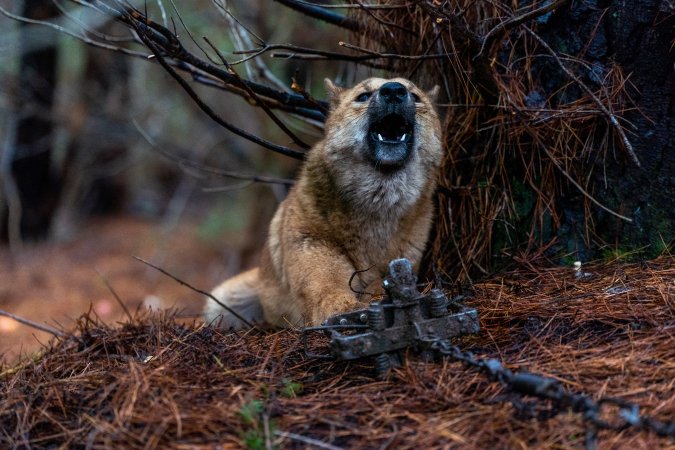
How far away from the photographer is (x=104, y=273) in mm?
10266

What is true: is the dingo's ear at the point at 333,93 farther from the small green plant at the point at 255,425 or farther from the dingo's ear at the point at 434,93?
the small green plant at the point at 255,425

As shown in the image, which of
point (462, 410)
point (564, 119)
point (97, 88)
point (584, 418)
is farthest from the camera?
point (97, 88)

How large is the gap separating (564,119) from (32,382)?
3.16 metres

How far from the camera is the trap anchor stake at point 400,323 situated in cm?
271

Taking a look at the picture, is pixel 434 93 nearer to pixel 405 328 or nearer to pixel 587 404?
pixel 405 328

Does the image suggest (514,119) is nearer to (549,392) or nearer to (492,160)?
(492,160)

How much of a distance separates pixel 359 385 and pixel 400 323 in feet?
1.01

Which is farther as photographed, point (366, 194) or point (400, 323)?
point (366, 194)

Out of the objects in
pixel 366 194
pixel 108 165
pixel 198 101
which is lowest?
pixel 108 165

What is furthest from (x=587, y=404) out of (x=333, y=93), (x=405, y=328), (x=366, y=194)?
(x=333, y=93)

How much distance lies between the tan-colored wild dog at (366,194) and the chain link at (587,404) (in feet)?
5.08

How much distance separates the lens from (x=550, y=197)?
3965mm

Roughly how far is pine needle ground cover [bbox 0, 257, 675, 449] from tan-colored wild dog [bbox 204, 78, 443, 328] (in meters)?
0.68

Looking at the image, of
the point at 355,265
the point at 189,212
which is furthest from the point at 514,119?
the point at 189,212
